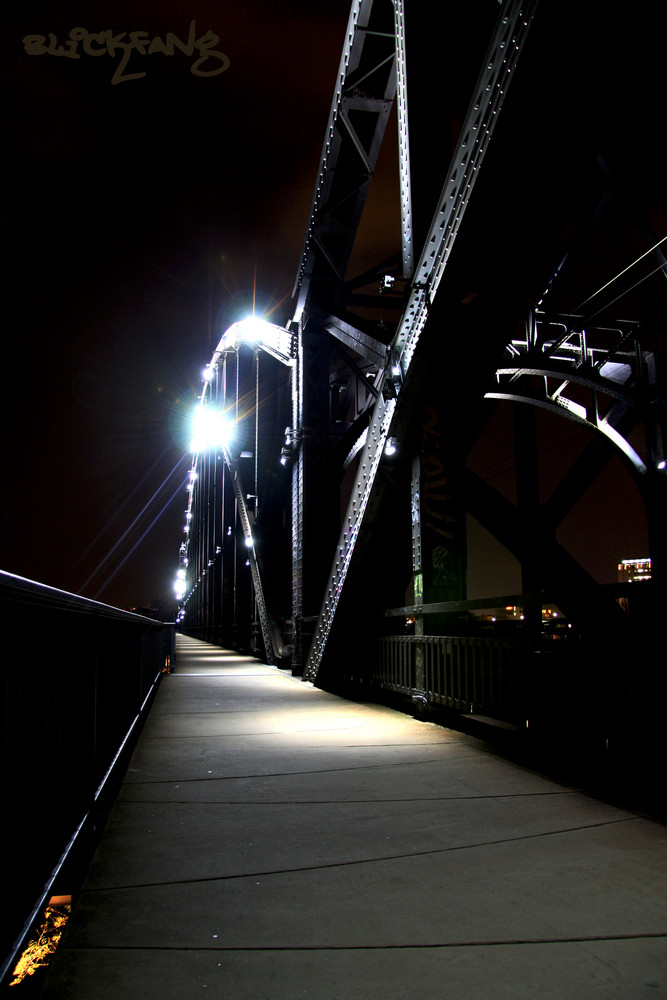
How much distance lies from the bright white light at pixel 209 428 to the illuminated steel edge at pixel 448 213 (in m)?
13.1

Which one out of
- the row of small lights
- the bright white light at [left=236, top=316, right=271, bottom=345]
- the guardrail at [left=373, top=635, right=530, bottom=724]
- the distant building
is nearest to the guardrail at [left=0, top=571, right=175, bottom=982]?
the guardrail at [left=373, top=635, right=530, bottom=724]

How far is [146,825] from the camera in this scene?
135 inches

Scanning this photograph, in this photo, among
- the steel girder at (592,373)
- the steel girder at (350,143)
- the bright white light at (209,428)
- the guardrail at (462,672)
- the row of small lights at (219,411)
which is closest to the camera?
the guardrail at (462,672)

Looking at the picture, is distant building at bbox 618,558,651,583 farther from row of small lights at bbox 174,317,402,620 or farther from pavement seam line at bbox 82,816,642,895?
pavement seam line at bbox 82,816,642,895

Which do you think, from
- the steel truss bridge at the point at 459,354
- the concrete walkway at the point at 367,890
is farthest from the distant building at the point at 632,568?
the concrete walkway at the point at 367,890

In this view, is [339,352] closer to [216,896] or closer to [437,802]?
[437,802]

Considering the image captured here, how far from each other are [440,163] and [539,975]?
800cm

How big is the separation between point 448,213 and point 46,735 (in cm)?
547

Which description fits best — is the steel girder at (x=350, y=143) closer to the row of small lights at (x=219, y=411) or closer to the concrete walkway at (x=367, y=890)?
the row of small lights at (x=219, y=411)

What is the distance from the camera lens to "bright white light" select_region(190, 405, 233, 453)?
72.2ft

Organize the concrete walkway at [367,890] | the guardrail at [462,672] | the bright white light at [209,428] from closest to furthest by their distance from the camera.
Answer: the concrete walkway at [367,890] → the guardrail at [462,672] → the bright white light at [209,428]

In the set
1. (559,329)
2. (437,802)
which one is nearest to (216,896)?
(437,802)

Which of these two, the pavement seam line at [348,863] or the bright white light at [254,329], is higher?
the bright white light at [254,329]

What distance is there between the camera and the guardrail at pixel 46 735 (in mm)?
1951
